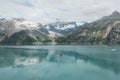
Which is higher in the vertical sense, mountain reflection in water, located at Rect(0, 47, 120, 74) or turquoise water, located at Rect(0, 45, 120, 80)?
mountain reflection in water, located at Rect(0, 47, 120, 74)

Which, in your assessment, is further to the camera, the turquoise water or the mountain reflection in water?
the mountain reflection in water

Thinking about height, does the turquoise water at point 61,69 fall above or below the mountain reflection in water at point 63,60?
below

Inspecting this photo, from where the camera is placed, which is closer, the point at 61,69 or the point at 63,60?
the point at 61,69

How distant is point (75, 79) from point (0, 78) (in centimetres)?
2205

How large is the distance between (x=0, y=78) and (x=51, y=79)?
15097 millimetres

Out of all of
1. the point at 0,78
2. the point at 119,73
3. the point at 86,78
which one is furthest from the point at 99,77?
the point at 0,78

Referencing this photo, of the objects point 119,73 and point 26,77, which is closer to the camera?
point 26,77

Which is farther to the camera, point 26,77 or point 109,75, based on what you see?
point 109,75

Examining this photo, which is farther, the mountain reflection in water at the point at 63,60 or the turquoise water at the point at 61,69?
the mountain reflection in water at the point at 63,60

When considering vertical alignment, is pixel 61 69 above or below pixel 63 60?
below

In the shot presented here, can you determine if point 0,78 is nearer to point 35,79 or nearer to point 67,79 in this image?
point 35,79

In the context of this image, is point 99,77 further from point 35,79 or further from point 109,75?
point 35,79

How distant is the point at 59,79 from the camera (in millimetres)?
69000

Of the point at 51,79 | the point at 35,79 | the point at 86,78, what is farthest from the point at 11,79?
the point at 86,78
